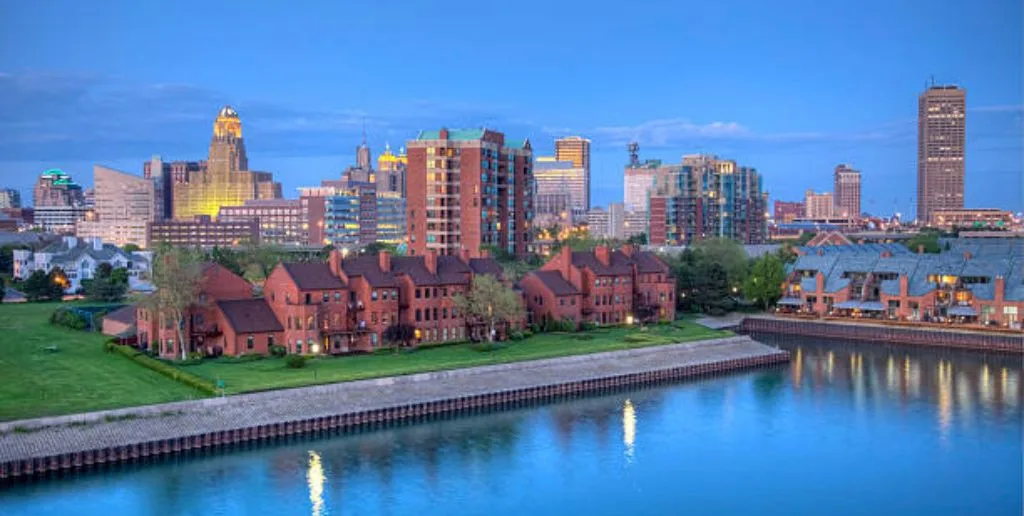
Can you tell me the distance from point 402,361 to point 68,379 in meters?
20.6

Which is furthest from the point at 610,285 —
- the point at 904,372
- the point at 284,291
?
the point at 284,291

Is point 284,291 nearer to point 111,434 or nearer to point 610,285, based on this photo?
point 111,434

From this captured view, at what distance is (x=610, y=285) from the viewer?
9062 centimetres

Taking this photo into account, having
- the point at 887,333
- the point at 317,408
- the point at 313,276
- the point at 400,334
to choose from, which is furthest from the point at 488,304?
the point at 887,333

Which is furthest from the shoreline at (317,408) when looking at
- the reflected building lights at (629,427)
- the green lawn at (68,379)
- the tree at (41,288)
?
the tree at (41,288)

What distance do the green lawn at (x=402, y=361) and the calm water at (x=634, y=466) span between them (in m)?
5.72

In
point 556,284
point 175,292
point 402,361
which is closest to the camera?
point 175,292

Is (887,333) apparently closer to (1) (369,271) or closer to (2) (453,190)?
(1) (369,271)

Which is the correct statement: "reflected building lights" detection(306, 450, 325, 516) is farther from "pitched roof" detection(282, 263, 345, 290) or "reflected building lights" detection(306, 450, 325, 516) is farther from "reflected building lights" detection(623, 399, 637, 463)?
"pitched roof" detection(282, 263, 345, 290)

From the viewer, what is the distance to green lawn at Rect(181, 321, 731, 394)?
60.5 metres

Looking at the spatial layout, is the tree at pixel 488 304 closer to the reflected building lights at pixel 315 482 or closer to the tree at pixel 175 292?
the tree at pixel 175 292

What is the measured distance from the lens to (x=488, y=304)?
76.8m

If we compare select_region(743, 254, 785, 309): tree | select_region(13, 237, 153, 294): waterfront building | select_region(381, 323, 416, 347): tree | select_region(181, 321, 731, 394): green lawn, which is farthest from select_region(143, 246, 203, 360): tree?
select_region(743, 254, 785, 309): tree

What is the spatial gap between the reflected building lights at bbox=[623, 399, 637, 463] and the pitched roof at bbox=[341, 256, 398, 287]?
20372mm
